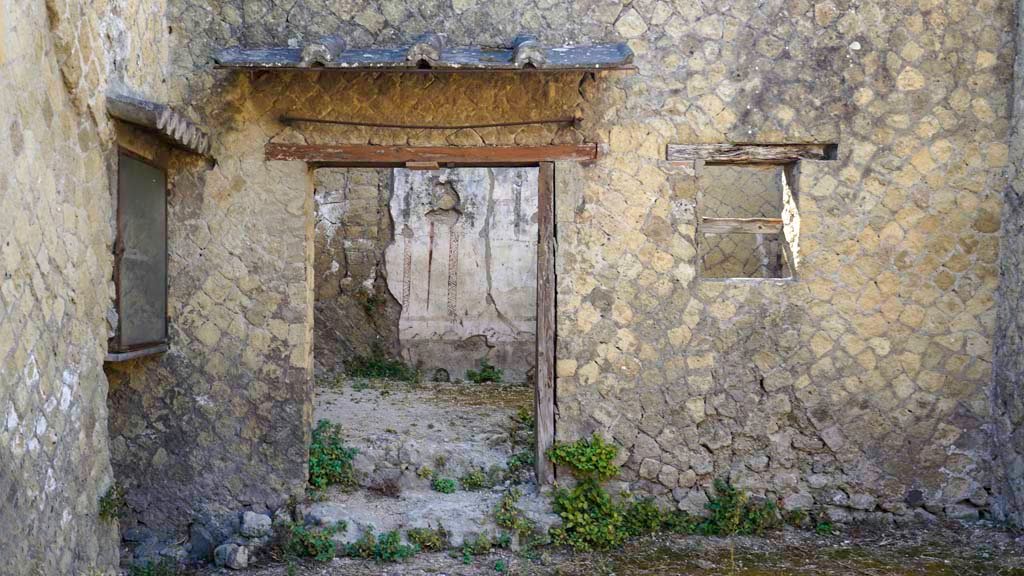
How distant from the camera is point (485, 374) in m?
9.16

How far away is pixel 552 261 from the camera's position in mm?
5344

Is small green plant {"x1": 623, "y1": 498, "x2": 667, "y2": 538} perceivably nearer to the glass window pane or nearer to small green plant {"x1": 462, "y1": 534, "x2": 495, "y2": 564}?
small green plant {"x1": 462, "y1": 534, "x2": 495, "y2": 564}

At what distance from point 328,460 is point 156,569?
119 cm

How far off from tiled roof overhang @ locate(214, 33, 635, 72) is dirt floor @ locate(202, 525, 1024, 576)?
285cm

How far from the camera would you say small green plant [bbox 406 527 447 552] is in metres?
5.15

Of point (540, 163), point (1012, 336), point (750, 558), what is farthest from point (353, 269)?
point (1012, 336)

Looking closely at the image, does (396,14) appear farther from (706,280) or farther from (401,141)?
(706,280)

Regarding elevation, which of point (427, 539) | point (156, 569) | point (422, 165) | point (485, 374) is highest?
point (422, 165)

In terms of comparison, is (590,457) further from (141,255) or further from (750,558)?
(141,255)

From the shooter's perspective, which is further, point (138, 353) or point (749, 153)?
point (749, 153)

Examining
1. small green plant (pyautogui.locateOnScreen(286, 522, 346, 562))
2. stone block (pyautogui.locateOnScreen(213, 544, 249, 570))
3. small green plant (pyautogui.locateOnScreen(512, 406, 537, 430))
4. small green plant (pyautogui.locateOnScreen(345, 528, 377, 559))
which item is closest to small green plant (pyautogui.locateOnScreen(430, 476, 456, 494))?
small green plant (pyautogui.locateOnScreen(345, 528, 377, 559))

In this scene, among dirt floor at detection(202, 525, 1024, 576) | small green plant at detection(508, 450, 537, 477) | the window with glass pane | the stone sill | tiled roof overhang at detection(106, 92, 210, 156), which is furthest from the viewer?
small green plant at detection(508, 450, 537, 477)

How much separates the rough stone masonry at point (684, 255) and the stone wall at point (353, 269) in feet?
13.0

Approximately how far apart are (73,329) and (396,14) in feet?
8.74
